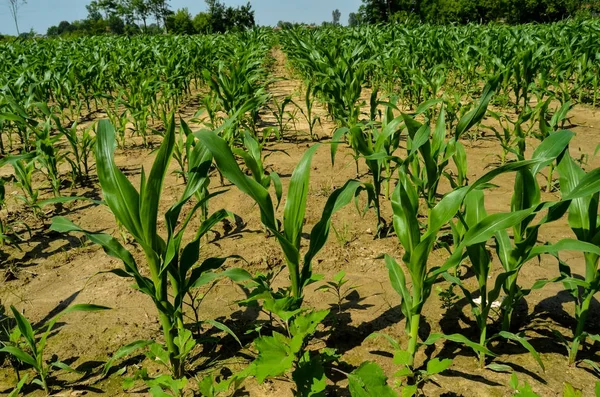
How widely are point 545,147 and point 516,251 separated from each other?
0.40m

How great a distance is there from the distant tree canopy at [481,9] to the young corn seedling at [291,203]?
48608 mm

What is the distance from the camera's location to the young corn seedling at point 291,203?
1.74 metres

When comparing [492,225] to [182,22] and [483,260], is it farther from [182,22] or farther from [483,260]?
[182,22]

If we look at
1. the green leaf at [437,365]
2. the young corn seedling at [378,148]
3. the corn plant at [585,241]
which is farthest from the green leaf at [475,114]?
the green leaf at [437,365]

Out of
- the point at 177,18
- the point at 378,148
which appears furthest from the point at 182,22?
the point at 378,148

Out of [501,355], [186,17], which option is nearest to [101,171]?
[501,355]

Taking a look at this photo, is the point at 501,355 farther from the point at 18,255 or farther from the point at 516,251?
the point at 18,255

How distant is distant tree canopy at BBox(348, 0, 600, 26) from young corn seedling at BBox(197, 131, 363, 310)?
48.6m

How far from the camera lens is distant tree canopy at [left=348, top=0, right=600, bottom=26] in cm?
4931

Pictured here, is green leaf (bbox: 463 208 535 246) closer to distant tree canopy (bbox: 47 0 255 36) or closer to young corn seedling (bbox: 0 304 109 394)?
young corn seedling (bbox: 0 304 109 394)

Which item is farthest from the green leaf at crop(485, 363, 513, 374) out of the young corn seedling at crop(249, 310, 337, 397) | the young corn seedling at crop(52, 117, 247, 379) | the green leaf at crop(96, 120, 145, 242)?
the green leaf at crop(96, 120, 145, 242)

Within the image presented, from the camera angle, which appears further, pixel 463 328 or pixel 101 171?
pixel 463 328

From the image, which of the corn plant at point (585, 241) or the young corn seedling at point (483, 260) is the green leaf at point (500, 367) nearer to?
the young corn seedling at point (483, 260)

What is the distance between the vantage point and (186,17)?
208 ft
